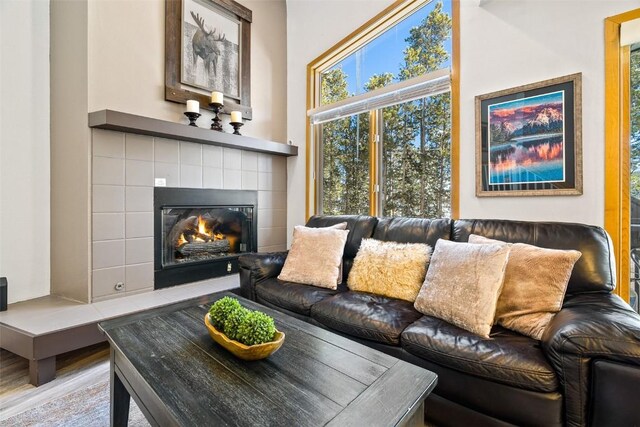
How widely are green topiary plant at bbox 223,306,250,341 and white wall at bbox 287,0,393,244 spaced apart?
2521 mm

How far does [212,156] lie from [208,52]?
106 cm

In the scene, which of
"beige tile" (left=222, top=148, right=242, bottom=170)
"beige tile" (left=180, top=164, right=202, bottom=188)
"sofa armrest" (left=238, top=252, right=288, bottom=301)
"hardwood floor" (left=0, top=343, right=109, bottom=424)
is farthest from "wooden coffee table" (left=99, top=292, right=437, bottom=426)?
"beige tile" (left=222, top=148, right=242, bottom=170)

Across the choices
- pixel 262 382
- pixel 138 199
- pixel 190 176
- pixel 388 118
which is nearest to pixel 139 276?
pixel 138 199

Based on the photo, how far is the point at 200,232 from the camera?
124 inches

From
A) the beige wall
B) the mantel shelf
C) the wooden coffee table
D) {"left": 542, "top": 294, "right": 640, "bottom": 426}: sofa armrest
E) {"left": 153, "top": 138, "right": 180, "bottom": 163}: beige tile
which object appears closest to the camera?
the wooden coffee table

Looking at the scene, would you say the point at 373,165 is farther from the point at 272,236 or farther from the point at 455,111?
the point at 272,236

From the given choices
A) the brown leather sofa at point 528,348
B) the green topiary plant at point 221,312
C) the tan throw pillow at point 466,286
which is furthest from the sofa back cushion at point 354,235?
the green topiary plant at point 221,312

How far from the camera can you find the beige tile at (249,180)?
3.37 metres

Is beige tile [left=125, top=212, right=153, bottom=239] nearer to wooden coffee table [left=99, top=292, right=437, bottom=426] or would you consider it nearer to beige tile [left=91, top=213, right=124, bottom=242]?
beige tile [left=91, top=213, right=124, bottom=242]

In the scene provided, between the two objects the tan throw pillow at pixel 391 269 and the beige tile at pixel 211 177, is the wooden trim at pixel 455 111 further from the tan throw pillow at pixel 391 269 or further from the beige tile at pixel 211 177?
the beige tile at pixel 211 177

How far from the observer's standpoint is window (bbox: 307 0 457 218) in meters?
2.58

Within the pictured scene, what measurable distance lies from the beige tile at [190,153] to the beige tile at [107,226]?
74 centimetres

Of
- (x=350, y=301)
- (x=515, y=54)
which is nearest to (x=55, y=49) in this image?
(x=350, y=301)

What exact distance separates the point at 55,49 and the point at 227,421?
324 centimetres
